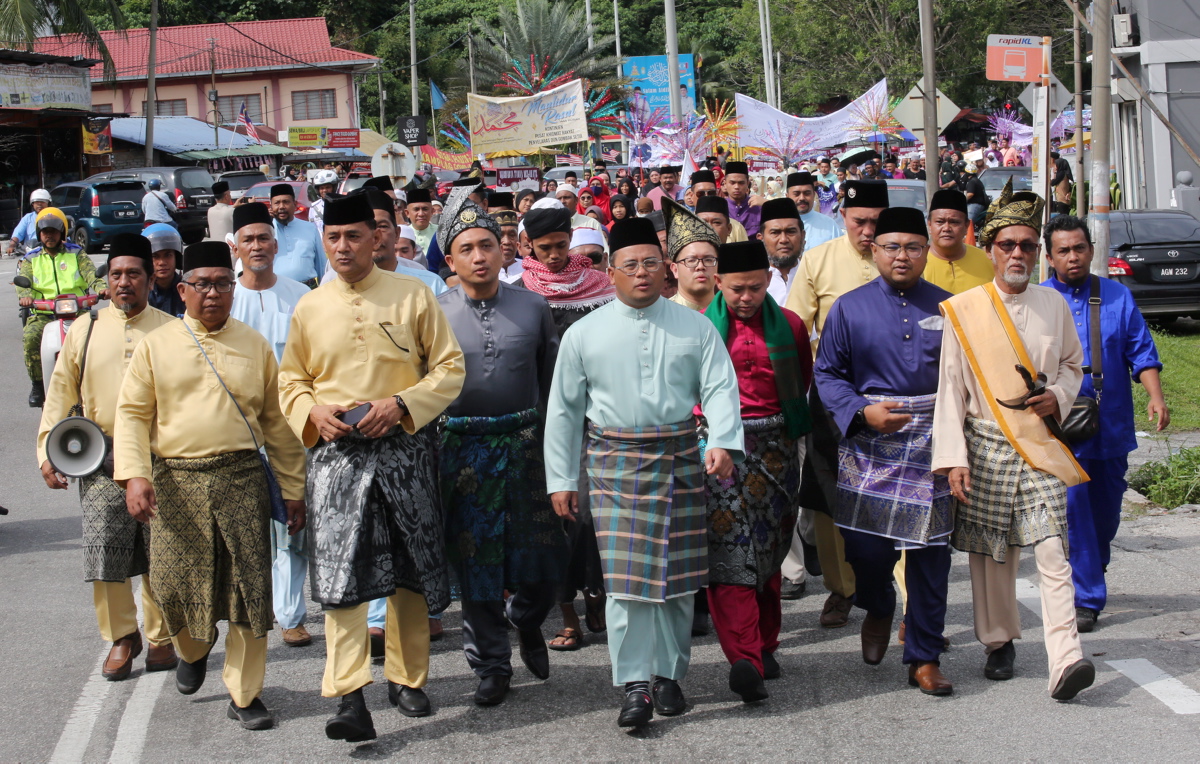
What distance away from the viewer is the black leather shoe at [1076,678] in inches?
196

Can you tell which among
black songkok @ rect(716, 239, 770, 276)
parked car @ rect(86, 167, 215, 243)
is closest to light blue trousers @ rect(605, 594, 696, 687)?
black songkok @ rect(716, 239, 770, 276)

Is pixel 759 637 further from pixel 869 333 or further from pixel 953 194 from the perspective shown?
pixel 953 194

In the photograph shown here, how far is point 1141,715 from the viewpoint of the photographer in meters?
4.96

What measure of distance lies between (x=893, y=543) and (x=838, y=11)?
45.7m

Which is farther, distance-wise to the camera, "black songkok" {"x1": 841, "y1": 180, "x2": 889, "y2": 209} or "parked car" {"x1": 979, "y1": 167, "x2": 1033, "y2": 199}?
"parked car" {"x1": 979, "y1": 167, "x2": 1033, "y2": 199}

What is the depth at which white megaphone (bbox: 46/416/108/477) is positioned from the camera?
5633mm

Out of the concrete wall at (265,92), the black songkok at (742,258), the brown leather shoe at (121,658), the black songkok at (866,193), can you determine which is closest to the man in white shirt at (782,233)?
the black songkok at (866,193)

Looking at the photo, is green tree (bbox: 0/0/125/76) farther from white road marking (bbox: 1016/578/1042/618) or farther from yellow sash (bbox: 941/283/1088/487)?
yellow sash (bbox: 941/283/1088/487)

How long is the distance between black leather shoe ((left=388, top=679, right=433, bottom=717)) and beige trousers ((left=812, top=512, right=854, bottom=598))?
215 centimetres

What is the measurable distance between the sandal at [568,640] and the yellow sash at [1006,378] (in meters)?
2.22

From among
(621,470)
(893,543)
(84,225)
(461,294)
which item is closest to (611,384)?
(621,470)

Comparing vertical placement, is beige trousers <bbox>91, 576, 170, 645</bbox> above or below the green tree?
below

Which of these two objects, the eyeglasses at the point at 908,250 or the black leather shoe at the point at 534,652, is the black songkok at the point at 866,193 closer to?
the eyeglasses at the point at 908,250

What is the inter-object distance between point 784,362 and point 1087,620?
1.97 metres
